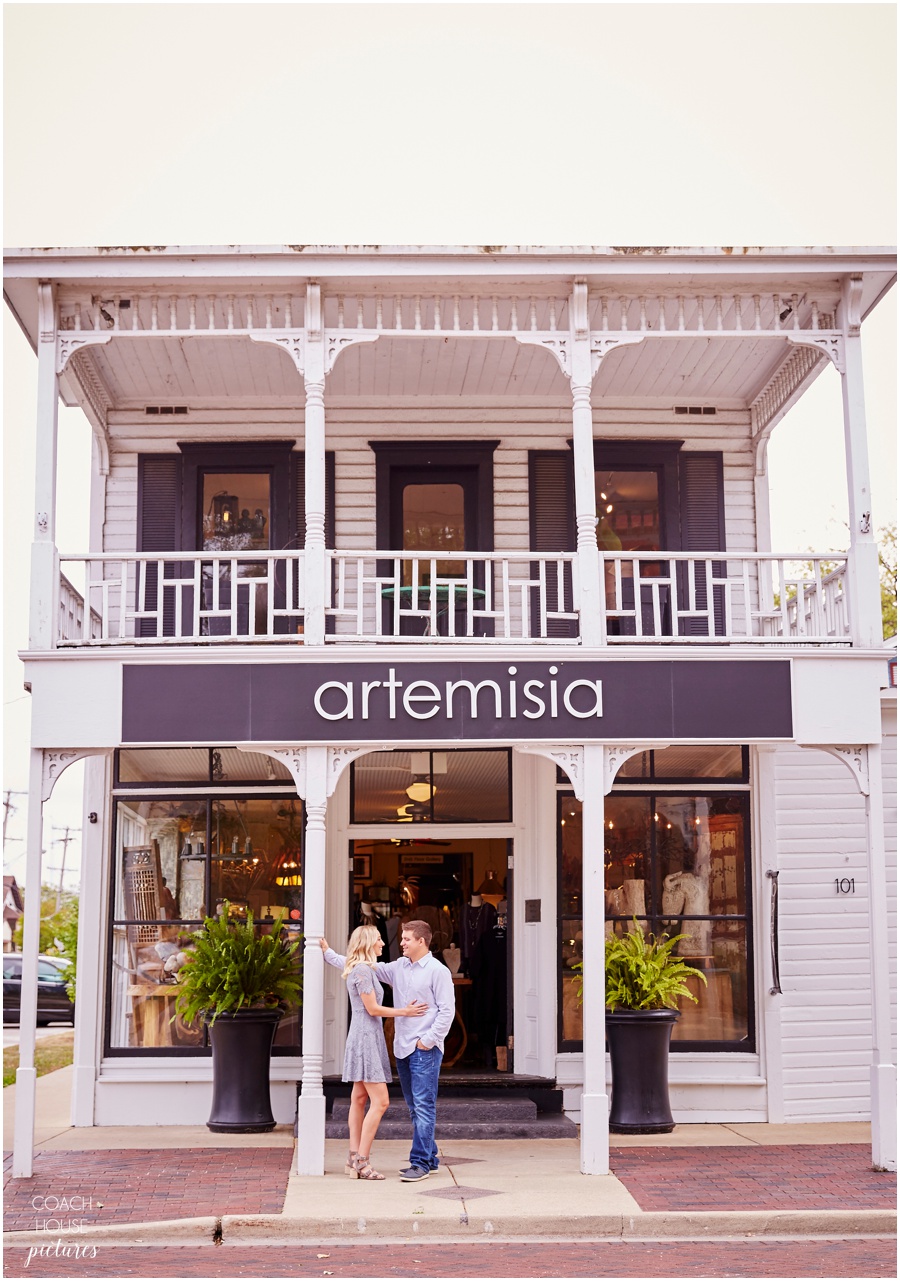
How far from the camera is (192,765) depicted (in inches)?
505

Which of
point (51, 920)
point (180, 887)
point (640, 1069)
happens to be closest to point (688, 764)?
point (640, 1069)

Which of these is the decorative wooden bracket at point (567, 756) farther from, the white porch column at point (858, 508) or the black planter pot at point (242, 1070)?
the black planter pot at point (242, 1070)

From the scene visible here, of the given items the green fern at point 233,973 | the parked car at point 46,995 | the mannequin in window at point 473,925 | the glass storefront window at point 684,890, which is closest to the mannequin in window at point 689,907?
the glass storefront window at point 684,890

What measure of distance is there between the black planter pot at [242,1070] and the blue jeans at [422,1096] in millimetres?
2274

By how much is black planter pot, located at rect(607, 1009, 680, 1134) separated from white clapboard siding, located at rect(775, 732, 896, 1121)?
1.49 metres

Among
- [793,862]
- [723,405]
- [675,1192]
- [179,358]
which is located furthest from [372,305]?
[675,1192]

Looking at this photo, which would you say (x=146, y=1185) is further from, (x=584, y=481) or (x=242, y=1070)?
(x=584, y=481)

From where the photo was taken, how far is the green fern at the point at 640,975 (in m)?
11.6

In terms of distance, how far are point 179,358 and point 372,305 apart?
2.19 metres

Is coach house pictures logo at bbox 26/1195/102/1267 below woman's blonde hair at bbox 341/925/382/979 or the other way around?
below

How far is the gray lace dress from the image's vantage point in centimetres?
966

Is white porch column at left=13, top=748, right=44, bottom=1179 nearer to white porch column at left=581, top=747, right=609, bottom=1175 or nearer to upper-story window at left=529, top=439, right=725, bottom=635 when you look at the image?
white porch column at left=581, top=747, right=609, bottom=1175

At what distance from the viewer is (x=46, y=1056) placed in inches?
834

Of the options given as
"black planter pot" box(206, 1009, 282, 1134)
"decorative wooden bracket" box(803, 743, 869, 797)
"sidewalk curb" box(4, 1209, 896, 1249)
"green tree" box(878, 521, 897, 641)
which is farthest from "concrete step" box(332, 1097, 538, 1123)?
"green tree" box(878, 521, 897, 641)
